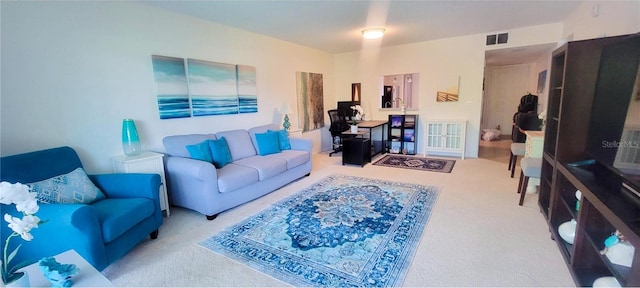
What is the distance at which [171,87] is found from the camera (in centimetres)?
334

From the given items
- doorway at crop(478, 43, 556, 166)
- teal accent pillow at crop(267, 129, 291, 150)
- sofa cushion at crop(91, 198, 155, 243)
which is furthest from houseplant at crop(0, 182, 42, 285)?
doorway at crop(478, 43, 556, 166)

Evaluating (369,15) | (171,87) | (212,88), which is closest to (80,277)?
(171,87)

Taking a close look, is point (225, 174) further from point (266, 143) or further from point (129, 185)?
point (266, 143)

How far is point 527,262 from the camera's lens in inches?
80.2

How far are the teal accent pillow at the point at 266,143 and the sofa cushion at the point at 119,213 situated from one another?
70.8 inches

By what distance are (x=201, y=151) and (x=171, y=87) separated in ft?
2.98

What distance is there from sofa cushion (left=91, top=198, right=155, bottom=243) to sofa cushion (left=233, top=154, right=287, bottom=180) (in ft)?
4.07

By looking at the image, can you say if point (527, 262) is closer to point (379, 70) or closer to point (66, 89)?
point (66, 89)

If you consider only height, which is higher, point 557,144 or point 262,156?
point 557,144

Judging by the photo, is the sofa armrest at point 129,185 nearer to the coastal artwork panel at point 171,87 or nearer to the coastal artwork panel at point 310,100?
the coastal artwork panel at point 171,87

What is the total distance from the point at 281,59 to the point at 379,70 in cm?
234

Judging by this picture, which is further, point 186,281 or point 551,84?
point 551,84

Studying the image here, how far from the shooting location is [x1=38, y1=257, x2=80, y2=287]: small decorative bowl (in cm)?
135

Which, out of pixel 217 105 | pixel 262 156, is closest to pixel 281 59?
pixel 217 105
